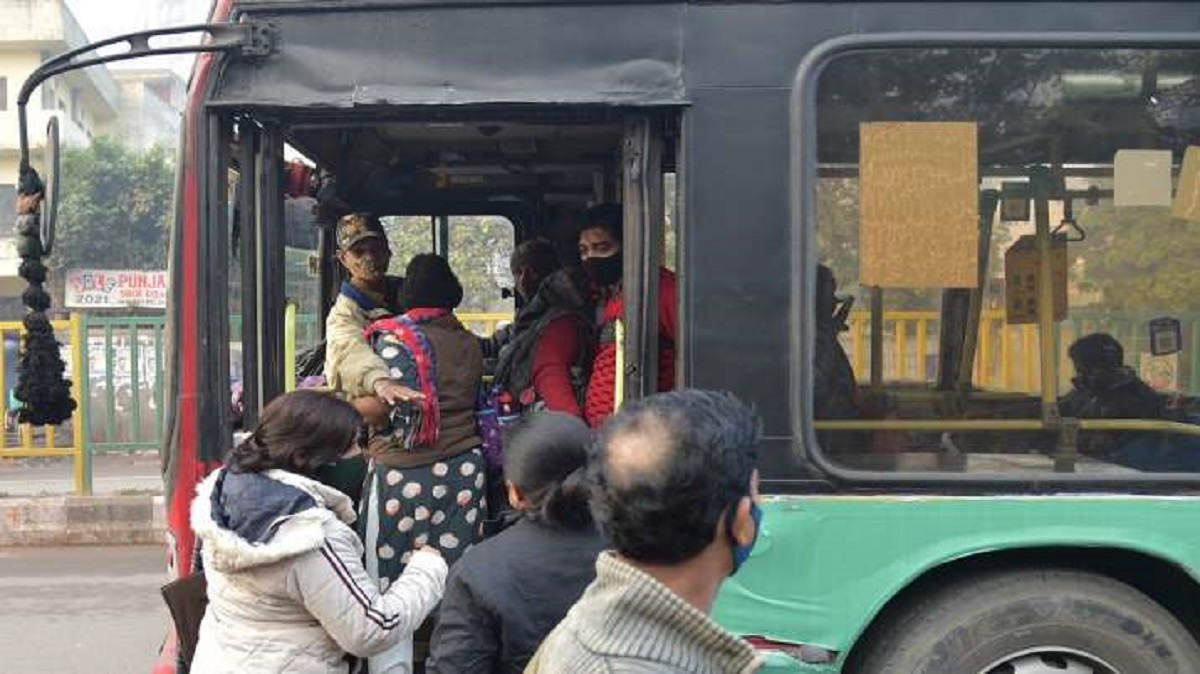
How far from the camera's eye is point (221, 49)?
309cm

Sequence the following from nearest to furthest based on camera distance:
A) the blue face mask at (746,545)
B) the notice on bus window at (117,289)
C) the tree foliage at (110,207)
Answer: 1. the blue face mask at (746,545)
2. the notice on bus window at (117,289)
3. the tree foliage at (110,207)

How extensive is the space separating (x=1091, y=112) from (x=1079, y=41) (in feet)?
0.64

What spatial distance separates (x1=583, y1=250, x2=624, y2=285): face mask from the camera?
3816mm

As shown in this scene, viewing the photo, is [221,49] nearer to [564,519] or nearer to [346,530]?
[346,530]

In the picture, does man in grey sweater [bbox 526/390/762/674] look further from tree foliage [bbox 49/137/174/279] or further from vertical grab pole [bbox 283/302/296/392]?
tree foliage [bbox 49/137/174/279]

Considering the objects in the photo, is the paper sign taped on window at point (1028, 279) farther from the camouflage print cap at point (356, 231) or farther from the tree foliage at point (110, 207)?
the tree foliage at point (110, 207)

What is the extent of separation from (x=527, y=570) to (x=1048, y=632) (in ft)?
5.31

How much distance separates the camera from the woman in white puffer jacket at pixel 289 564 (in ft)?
7.72

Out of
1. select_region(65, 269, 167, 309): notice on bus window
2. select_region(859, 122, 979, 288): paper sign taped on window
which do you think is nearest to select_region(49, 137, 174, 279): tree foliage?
select_region(65, 269, 167, 309): notice on bus window

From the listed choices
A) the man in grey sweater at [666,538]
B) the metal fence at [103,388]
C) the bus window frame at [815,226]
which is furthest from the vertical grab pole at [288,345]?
the metal fence at [103,388]

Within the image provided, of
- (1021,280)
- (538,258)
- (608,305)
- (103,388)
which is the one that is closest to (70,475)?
(103,388)

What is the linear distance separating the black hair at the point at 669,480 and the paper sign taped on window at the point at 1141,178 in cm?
214

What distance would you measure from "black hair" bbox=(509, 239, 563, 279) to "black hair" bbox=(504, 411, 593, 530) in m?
2.35

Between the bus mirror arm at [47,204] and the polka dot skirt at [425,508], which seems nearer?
the bus mirror arm at [47,204]
